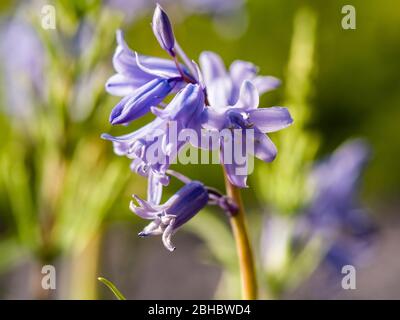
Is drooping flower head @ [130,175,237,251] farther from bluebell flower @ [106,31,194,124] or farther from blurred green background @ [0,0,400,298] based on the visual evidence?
blurred green background @ [0,0,400,298]

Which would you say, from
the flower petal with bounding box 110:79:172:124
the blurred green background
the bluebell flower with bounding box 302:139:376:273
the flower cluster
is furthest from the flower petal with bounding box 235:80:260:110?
the bluebell flower with bounding box 302:139:376:273

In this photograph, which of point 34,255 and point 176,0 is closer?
point 34,255

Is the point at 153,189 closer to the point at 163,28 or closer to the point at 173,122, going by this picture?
the point at 173,122

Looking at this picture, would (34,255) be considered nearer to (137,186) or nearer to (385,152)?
(137,186)

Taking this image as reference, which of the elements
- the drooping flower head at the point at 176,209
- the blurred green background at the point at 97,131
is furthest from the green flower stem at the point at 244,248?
the blurred green background at the point at 97,131

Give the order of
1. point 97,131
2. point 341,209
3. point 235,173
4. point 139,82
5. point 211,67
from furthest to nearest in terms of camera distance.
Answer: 1. point 341,209
2. point 97,131
3. point 211,67
4. point 139,82
5. point 235,173

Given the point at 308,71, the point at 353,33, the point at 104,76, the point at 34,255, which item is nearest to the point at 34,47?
the point at 104,76

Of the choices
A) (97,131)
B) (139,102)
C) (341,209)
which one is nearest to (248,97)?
(139,102)

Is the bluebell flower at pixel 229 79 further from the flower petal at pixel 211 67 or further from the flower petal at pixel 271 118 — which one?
the flower petal at pixel 271 118
